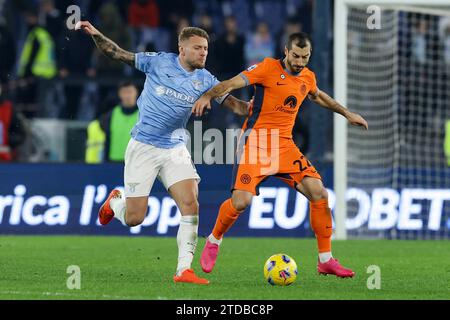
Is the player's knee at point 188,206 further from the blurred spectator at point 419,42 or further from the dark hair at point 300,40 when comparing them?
the blurred spectator at point 419,42

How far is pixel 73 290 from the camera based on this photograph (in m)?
9.45

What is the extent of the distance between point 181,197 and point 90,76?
34.0ft

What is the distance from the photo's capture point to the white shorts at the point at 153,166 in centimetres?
1046

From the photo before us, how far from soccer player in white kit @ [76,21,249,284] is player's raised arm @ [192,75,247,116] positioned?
25 cm

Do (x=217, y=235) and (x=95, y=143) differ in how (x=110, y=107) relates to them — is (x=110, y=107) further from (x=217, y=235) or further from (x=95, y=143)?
(x=217, y=235)

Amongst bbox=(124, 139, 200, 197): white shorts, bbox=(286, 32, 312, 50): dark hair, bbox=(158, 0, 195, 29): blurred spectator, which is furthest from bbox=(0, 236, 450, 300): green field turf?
bbox=(158, 0, 195, 29): blurred spectator

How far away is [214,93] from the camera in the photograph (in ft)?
33.3

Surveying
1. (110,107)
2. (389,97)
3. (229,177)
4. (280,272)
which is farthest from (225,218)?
(110,107)

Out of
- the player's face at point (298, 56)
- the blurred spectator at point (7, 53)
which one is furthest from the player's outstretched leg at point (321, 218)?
the blurred spectator at point (7, 53)

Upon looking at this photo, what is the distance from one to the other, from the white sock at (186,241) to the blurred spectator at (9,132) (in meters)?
8.81

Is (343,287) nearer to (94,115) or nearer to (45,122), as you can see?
(45,122)

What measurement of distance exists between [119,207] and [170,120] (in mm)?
1232

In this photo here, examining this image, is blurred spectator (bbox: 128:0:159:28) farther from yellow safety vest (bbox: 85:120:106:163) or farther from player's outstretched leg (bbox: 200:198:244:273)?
player's outstretched leg (bbox: 200:198:244:273)
